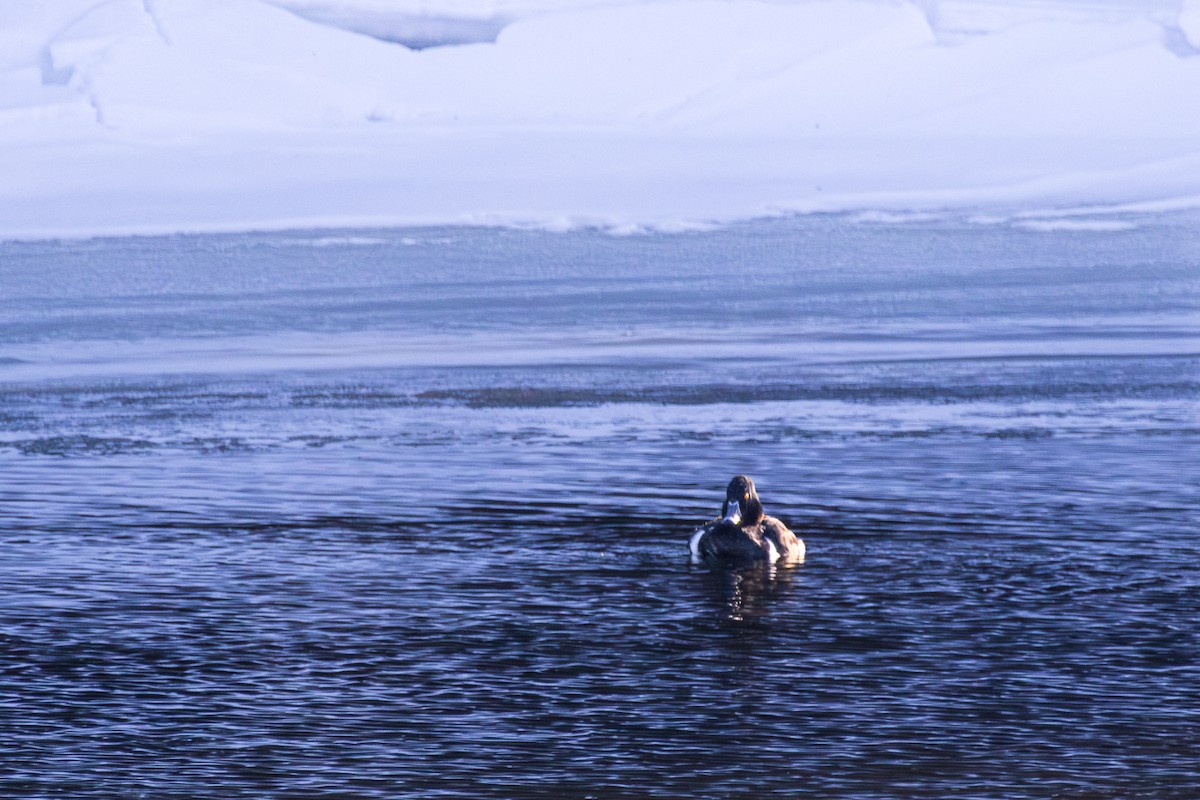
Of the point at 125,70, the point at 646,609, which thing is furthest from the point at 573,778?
the point at 125,70

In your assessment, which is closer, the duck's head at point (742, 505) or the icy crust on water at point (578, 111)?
the duck's head at point (742, 505)

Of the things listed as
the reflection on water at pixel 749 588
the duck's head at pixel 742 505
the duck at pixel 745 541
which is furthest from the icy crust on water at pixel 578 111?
the reflection on water at pixel 749 588

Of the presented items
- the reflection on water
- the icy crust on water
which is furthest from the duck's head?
the icy crust on water

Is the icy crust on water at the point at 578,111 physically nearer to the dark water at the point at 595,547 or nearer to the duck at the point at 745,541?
the dark water at the point at 595,547

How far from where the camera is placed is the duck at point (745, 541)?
9539 mm

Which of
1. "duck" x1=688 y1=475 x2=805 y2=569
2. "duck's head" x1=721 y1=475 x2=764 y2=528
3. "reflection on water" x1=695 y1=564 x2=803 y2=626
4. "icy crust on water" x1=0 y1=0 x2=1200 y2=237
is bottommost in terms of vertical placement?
"reflection on water" x1=695 y1=564 x2=803 y2=626

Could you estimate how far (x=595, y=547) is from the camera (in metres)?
10.0

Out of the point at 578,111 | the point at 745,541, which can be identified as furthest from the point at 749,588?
the point at 578,111

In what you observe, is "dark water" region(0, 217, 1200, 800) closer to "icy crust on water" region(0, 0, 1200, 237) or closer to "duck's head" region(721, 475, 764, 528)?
"duck's head" region(721, 475, 764, 528)

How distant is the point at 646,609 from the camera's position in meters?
8.73

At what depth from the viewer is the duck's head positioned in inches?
381

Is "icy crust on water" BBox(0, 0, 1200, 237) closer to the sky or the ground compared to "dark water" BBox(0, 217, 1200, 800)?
closer to the sky

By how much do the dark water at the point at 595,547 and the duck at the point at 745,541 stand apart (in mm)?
143

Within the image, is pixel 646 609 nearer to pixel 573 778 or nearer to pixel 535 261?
pixel 573 778
